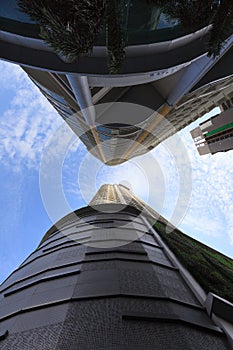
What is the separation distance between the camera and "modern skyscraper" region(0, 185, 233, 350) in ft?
11.6

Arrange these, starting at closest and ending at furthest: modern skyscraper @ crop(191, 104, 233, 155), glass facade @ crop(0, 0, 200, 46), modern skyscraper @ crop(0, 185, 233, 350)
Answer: modern skyscraper @ crop(0, 185, 233, 350), glass facade @ crop(0, 0, 200, 46), modern skyscraper @ crop(191, 104, 233, 155)

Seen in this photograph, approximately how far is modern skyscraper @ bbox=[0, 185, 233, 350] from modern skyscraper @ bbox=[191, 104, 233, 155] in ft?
66.7

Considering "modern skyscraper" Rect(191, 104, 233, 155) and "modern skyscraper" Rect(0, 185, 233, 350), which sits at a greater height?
"modern skyscraper" Rect(191, 104, 233, 155)

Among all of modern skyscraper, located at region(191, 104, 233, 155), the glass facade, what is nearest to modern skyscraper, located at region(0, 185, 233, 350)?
the glass facade

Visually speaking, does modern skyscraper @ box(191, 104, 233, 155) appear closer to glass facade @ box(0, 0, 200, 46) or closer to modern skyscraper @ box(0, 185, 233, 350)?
glass facade @ box(0, 0, 200, 46)

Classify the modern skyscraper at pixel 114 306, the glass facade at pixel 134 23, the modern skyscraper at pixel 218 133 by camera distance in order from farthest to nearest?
the modern skyscraper at pixel 218 133 < the glass facade at pixel 134 23 < the modern skyscraper at pixel 114 306

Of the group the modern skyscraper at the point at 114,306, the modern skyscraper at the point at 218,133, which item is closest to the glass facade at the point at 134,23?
the modern skyscraper at the point at 114,306

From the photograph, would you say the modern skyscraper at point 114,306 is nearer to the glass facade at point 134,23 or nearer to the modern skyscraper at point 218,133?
the glass facade at point 134,23

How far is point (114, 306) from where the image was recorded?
4.30 metres

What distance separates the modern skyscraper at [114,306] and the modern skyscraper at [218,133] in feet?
66.7

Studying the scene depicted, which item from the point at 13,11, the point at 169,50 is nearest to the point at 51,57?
the point at 13,11

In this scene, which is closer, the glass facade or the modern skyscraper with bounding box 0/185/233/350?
the modern skyscraper with bounding box 0/185/233/350

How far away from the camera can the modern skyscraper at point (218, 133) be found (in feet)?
78.4

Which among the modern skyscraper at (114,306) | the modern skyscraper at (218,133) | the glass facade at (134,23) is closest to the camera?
the modern skyscraper at (114,306)
